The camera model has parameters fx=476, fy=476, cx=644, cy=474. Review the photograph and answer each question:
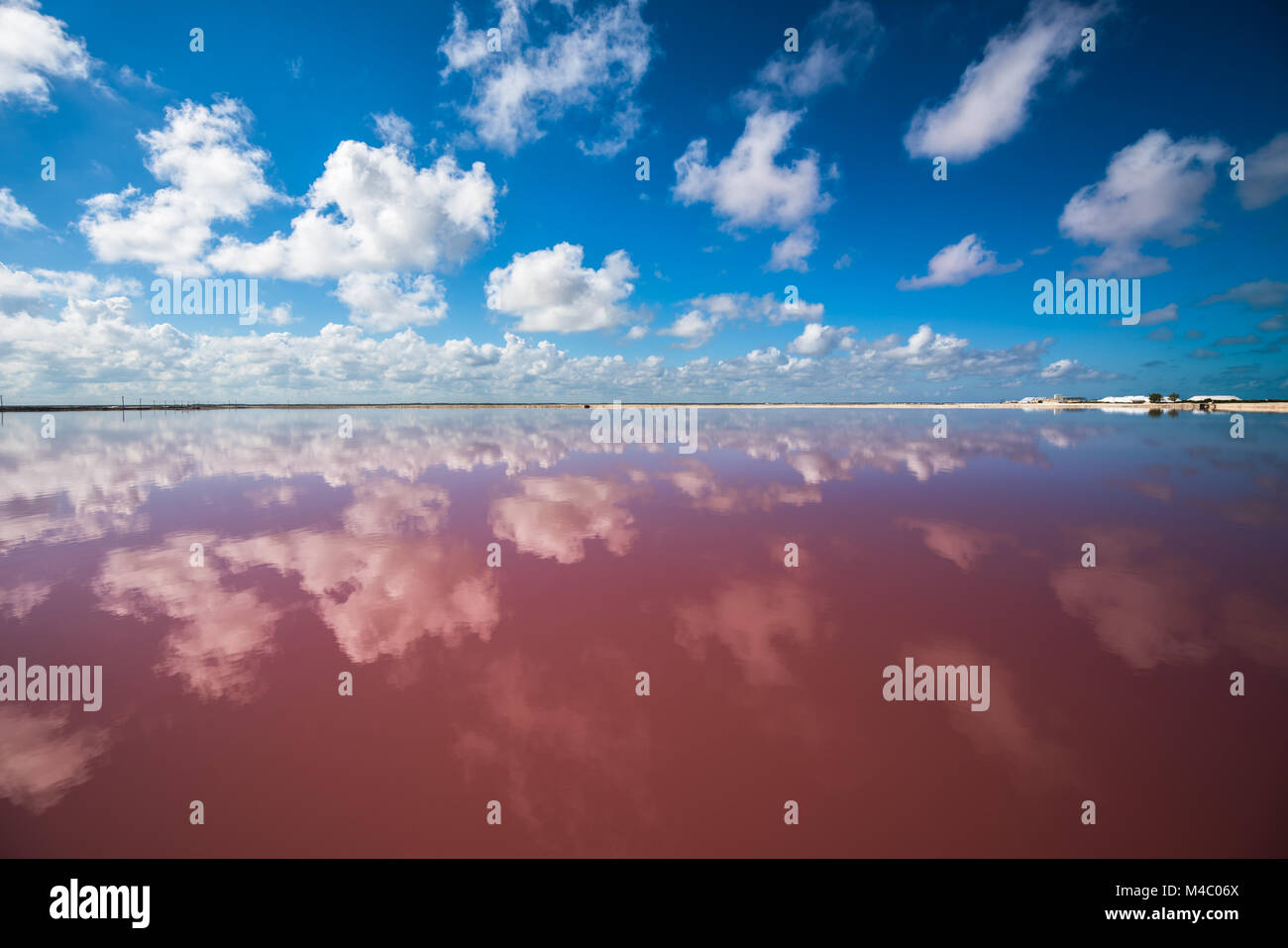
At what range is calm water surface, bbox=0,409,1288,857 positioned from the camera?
404cm

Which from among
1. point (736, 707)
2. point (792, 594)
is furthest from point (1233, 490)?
Answer: point (736, 707)

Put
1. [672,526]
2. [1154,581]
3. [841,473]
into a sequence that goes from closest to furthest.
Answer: [1154,581], [672,526], [841,473]

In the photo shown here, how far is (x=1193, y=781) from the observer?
4.38m

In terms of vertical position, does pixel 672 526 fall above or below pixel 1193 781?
above

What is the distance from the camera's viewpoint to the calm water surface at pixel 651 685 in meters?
4.04

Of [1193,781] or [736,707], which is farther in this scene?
[736,707]

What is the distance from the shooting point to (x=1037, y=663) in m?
6.26

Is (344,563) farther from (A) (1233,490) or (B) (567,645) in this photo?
(A) (1233,490)

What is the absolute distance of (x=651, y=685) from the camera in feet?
19.6

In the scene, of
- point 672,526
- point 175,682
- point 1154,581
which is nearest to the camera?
point 175,682

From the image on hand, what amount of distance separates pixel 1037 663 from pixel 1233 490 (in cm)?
1943

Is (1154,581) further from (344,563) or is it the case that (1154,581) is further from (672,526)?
(344,563)

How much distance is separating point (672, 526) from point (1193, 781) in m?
9.51
